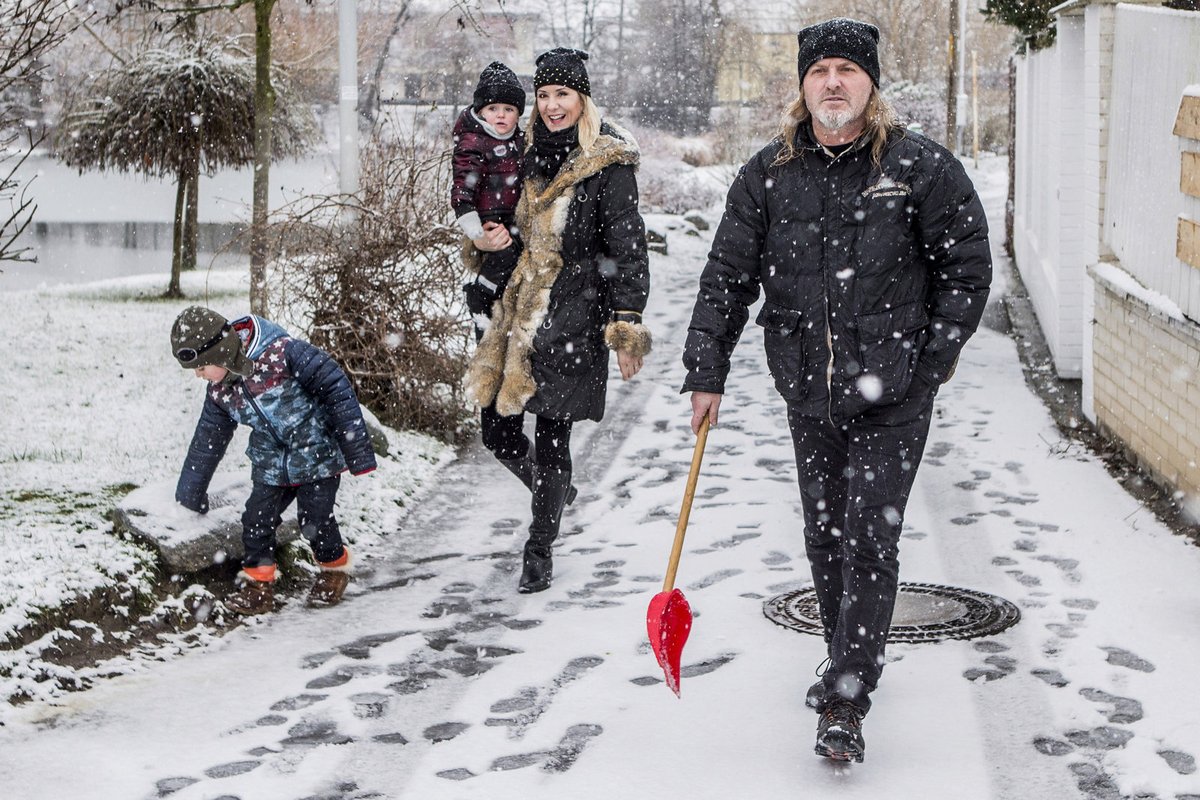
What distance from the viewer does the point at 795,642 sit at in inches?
188

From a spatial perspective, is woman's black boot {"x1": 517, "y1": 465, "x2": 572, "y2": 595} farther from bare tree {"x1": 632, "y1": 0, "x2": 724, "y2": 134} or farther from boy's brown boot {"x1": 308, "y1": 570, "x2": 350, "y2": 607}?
bare tree {"x1": 632, "y1": 0, "x2": 724, "y2": 134}

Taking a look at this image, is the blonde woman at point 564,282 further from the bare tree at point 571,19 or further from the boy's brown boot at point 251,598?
the bare tree at point 571,19

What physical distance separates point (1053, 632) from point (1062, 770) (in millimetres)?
1130

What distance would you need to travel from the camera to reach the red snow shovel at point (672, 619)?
4.02 metres

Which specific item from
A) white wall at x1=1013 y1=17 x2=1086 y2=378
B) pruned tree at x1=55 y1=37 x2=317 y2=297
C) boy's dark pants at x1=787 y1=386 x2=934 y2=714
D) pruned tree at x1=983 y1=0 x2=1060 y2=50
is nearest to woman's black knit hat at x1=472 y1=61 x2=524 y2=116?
boy's dark pants at x1=787 y1=386 x2=934 y2=714

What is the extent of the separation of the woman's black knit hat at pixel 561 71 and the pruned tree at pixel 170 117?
9950 mm

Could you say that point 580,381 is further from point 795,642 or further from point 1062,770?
point 1062,770

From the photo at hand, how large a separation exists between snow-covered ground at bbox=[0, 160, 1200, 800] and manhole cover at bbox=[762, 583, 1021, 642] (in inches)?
2.6

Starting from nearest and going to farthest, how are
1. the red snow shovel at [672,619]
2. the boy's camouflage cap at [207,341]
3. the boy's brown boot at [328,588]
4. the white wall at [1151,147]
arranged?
the red snow shovel at [672,619], the boy's camouflage cap at [207,341], the boy's brown boot at [328,588], the white wall at [1151,147]

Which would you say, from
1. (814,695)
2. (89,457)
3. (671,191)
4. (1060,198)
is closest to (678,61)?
(671,191)

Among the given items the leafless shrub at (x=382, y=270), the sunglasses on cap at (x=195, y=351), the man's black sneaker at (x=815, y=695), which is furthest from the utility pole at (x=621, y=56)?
the man's black sneaker at (x=815, y=695)

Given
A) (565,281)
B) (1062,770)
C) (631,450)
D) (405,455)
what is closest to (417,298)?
(405,455)

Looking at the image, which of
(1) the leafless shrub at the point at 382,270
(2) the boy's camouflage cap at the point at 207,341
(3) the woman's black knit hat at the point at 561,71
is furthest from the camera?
(1) the leafless shrub at the point at 382,270

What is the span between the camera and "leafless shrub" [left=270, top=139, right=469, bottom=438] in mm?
7543
